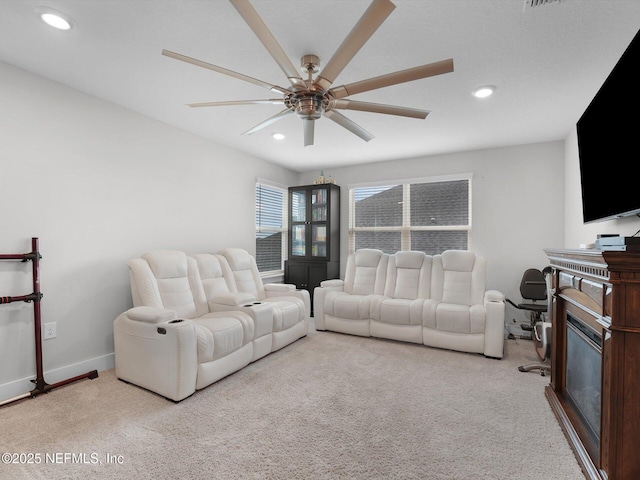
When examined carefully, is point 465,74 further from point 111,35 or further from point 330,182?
point 330,182

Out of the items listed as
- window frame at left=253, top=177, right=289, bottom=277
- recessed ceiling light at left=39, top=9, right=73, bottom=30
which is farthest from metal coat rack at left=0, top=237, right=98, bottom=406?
window frame at left=253, top=177, right=289, bottom=277

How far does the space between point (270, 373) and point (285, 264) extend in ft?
8.68

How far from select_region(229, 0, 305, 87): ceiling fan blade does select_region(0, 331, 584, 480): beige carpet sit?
2.12m

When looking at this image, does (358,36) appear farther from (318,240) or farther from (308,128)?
(318,240)

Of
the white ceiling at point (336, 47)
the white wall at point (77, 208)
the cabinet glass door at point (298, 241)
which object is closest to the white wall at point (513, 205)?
the white ceiling at point (336, 47)

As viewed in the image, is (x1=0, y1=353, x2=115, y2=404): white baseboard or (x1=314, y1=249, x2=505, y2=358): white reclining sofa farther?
(x1=314, y1=249, x2=505, y2=358): white reclining sofa

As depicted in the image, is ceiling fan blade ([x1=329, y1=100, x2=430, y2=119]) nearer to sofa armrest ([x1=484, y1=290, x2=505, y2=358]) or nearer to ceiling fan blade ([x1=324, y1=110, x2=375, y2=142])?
ceiling fan blade ([x1=324, y1=110, x2=375, y2=142])

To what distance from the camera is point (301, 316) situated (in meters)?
3.85

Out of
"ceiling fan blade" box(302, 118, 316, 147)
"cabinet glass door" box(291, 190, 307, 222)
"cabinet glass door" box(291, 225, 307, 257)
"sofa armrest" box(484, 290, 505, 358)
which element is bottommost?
"sofa armrest" box(484, 290, 505, 358)

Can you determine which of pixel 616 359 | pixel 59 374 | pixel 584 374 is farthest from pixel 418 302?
pixel 59 374

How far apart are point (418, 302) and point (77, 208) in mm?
3577

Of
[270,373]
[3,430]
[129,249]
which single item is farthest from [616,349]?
[129,249]

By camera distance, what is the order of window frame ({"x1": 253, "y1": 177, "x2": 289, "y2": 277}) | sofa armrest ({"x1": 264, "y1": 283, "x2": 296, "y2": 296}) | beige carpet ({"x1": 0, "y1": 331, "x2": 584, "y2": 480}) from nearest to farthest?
beige carpet ({"x1": 0, "y1": 331, "x2": 584, "y2": 480}), sofa armrest ({"x1": 264, "y1": 283, "x2": 296, "y2": 296}), window frame ({"x1": 253, "y1": 177, "x2": 289, "y2": 277})

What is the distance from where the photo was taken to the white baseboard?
2.39m
